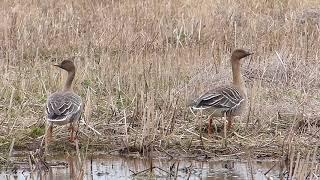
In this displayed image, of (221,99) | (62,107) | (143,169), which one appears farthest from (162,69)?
(143,169)

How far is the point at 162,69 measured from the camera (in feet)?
40.0

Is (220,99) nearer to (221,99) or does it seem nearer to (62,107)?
(221,99)

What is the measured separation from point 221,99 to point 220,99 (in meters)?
0.02

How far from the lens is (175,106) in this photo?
A: 32.2ft

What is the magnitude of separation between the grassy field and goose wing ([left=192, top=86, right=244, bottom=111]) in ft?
0.87

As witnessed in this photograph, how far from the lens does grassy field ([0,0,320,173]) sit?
9.52 meters

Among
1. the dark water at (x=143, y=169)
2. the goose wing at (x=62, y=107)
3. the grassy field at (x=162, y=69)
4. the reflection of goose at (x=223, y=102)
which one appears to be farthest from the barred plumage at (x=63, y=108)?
the reflection of goose at (x=223, y=102)

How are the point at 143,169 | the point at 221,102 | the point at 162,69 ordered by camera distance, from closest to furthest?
the point at 143,169
the point at 221,102
the point at 162,69

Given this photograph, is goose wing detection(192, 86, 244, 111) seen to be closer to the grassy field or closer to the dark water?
the grassy field

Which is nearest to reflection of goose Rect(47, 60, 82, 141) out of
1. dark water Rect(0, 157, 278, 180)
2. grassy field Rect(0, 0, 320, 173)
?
grassy field Rect(0, 0, 320, 173)

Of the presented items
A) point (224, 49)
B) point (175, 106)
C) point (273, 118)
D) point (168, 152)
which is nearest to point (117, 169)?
point (168, 152)

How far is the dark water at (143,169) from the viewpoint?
26.8 ft

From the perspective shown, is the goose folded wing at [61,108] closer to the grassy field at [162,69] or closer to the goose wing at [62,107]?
the goose wing at [62,107]

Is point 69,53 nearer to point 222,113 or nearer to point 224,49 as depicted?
point 224,49
